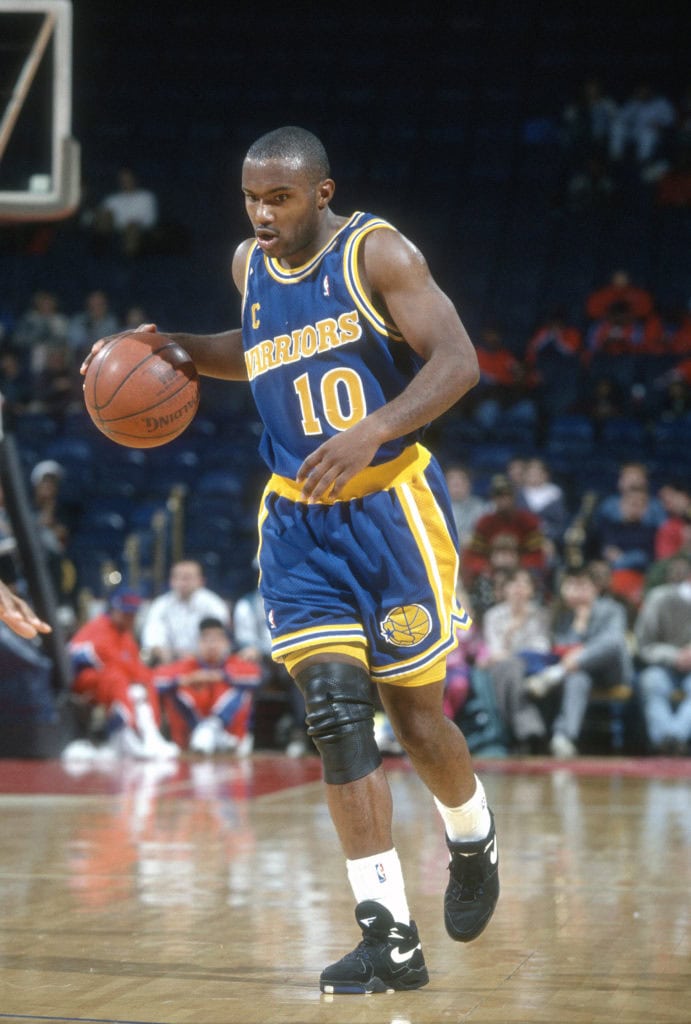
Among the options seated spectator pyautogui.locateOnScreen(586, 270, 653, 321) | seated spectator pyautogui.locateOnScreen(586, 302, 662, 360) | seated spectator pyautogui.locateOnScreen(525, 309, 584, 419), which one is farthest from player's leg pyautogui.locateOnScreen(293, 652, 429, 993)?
seated spectator pyautogui.locateOnScreen(586, 270, 653, 321)

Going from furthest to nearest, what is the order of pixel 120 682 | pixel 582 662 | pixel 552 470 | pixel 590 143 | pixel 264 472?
pixel 590 143 → pixel 264 472 → pixel 552 470 → pixel 120 682 → pixel 582 662

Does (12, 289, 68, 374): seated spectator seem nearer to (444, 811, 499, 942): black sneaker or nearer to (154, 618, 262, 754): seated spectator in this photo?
(154, 618, 262, 754): seated spectator

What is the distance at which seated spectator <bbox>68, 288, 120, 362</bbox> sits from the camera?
1426 centimetres

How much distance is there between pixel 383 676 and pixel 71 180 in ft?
12.5

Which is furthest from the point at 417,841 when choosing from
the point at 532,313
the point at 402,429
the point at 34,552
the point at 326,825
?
the point at 532,313

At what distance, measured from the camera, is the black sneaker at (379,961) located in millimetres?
3318

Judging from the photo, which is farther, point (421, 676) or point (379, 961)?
point (421, 676)

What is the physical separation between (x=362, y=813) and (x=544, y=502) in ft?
26.1

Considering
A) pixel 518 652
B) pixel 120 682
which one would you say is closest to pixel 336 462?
pixel 518 652

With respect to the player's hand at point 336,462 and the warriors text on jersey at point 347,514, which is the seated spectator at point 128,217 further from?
the player's hand at point 336,462

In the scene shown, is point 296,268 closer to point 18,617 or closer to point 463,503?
point 18,617

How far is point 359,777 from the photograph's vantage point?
342 centimetres

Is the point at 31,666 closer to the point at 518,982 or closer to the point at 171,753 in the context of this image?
the point at 171,753

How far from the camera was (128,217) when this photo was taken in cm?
1588
